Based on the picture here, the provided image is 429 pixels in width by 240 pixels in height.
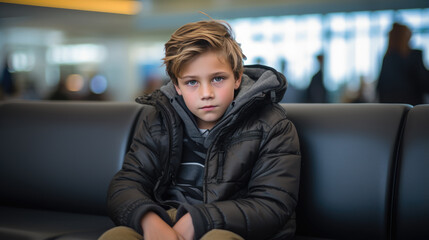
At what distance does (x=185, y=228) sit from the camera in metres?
1.30

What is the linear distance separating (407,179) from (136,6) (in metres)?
8.53

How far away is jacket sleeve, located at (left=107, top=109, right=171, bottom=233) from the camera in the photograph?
1.42 m

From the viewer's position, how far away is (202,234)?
4.14 ft

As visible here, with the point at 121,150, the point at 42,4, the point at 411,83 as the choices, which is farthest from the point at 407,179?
the point at 42,4

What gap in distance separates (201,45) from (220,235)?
644mm

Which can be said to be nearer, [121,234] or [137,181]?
[121,234]

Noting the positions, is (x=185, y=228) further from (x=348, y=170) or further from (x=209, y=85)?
(x=348, y=170)

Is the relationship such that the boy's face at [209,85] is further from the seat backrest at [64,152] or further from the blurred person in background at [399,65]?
the blurred person in background at [399,65]

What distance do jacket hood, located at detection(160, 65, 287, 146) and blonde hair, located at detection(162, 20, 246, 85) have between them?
0.09 meters

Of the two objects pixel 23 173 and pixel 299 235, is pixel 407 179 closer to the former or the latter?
pixel 299 235

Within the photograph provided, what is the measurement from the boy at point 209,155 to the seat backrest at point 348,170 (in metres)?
0.21

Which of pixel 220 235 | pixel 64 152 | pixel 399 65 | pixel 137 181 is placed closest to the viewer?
pixel 220 235

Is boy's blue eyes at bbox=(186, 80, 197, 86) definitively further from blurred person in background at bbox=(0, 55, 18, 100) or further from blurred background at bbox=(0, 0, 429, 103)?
blurred person in background at bbox=(0, 55, 18, 100)

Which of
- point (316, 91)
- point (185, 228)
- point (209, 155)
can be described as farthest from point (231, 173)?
point (316, 91)
